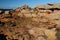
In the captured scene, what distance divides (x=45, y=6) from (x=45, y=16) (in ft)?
8.59

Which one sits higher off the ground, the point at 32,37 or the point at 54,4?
the point at 54,4

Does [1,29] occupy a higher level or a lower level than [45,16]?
lower

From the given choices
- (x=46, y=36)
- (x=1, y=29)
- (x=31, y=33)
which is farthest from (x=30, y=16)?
(x=46, y=36)

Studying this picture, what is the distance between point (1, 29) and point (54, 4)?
39.1ft

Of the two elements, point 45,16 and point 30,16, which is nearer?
point 45,16

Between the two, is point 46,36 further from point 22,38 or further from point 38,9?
point 38,9

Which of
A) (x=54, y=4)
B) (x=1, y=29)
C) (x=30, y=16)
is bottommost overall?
(x=1, y=29)

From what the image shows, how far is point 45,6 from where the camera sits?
31141 millimetres

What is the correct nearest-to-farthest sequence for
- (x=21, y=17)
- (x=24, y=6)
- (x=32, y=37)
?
(x=32, y=37) → (x=21, y=17) → (x=24, y=6)

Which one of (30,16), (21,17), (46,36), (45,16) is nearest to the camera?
(46,36)

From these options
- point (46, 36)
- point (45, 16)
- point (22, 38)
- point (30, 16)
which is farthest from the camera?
point (30, 16)

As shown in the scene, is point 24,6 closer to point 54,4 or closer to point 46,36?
point 54,4

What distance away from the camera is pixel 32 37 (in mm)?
22359

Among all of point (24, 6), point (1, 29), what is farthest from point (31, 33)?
point (24, 6)
